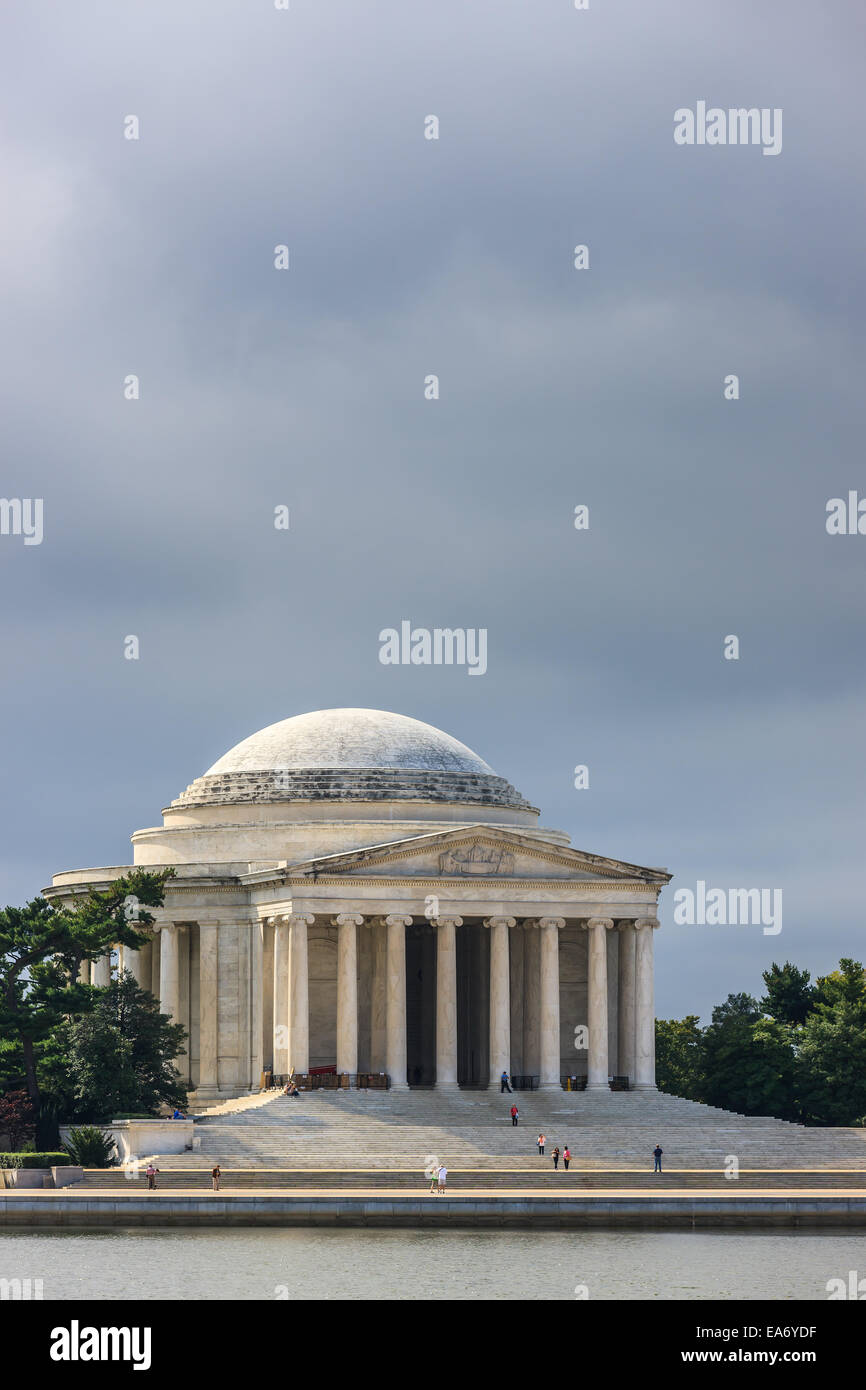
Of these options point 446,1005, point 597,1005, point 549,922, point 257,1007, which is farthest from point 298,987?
point 597,1005

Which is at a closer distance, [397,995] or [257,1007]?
[397,995]

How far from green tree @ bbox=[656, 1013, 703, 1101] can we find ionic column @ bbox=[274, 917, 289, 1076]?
2177cm

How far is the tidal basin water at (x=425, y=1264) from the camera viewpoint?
56219 millimetres

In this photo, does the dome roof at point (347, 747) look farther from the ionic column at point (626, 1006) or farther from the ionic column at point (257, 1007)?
the ionic column at point (626, 1006)

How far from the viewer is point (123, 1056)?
93312mm

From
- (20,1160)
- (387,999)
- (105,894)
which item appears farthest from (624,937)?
(20,1160)

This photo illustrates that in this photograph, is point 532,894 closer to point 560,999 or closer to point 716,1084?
point 560,999

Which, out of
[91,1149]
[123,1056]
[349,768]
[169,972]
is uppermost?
[349,768]

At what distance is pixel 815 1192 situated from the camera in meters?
79.5

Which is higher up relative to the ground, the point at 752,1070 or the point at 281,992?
the point at 281,992

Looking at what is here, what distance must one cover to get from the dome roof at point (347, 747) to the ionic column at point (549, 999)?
40.7ft

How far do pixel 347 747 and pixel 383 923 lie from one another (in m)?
12.1

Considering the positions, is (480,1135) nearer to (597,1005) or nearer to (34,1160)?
(597,1005)

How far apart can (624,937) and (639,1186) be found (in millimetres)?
27140
